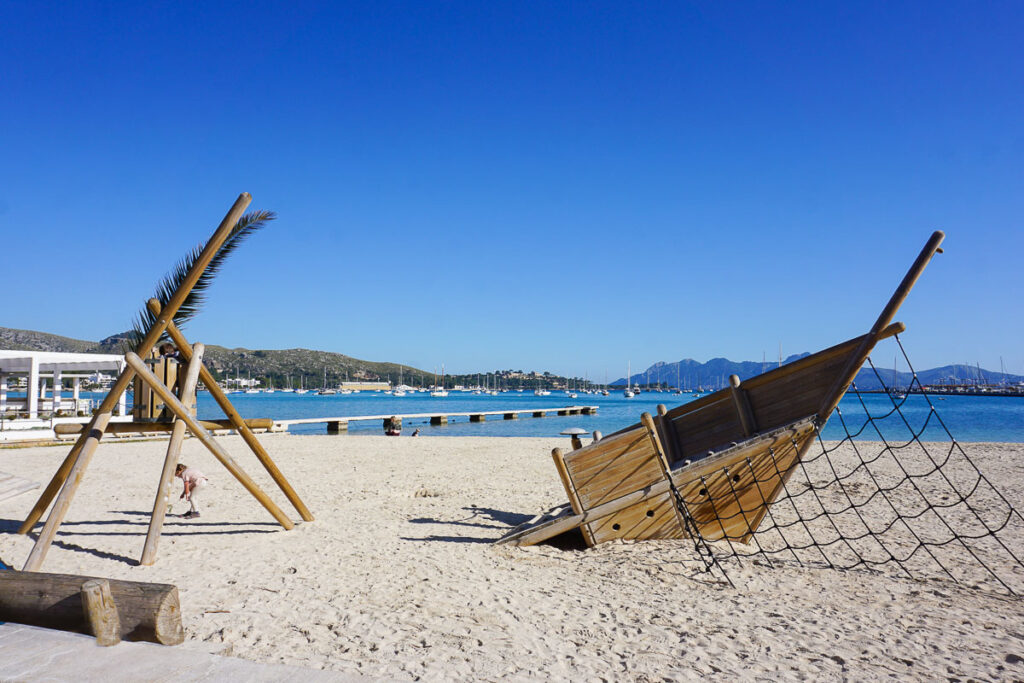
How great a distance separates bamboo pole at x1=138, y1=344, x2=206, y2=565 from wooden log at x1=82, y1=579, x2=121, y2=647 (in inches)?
105

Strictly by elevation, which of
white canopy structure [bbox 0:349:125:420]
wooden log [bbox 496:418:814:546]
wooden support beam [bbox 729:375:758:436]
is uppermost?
white canopy structure [bbox 0:349:125:420]

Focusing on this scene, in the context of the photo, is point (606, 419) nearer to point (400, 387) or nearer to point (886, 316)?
point (886, 316)

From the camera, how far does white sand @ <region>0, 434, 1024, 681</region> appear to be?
3607mm

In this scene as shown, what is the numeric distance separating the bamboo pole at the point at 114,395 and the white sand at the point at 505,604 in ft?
1.76

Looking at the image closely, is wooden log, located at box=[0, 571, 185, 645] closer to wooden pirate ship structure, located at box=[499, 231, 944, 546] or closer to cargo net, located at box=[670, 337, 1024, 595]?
wooden pirate ship structure, located at box=[499, 231, 944, 546]

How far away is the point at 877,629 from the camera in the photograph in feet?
13.7

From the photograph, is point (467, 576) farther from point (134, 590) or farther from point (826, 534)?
point (826, 534)

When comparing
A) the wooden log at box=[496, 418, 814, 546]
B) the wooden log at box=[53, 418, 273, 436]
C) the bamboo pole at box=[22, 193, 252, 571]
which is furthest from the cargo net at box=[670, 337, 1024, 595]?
the bamboo pole at box=[22, 193, 252, 571]

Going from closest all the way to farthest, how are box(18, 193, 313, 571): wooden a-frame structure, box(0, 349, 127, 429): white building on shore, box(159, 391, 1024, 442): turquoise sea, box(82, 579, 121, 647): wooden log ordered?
box(82, 579, 121, 647): wooden log, box(18, 193, 313, 571): wooden a-frame structure, box(0, 349, 127, 429): white building on shore, box(159, 391, 1024, 442): turquoise sea

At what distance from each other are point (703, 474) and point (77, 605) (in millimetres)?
4765

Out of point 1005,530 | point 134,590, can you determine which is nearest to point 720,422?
point 1005,530

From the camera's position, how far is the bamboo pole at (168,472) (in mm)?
5504

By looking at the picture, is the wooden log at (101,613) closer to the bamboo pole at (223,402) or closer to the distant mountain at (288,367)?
the bamboo pole at (223,402)

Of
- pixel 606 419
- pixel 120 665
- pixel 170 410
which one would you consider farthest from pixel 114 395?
pixel 606 419
